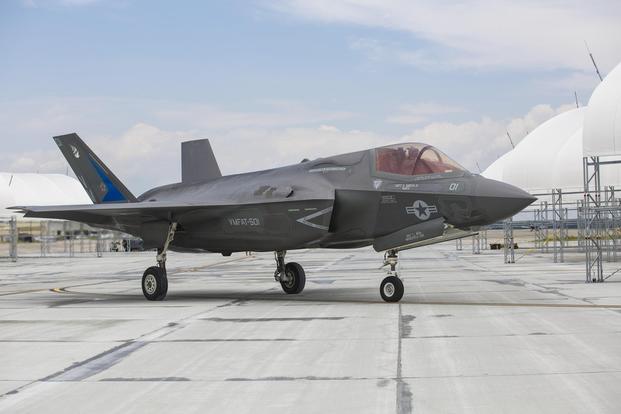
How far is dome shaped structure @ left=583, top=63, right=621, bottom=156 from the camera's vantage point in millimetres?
33375

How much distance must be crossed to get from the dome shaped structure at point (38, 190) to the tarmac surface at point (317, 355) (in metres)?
112

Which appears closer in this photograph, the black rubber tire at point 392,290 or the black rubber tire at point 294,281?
the black rubber tire at point 392,290

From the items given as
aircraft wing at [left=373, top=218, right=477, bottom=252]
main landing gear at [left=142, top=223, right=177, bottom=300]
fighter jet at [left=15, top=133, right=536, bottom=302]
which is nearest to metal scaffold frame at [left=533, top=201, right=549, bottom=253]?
fighter jet at [left=15, top=133, right=536, bottom=302]

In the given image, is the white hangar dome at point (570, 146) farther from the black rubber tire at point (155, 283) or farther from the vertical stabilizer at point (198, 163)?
the black rubber tire at point (155, 283)

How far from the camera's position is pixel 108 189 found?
2109cm

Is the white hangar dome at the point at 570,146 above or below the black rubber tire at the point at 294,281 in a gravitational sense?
above

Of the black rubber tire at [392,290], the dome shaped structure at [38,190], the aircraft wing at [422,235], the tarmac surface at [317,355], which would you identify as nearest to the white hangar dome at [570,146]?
the tarmac surface at [317,355]

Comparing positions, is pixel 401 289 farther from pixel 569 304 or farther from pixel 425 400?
pixel 425 400

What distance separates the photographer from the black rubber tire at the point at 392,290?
1559 centimetres

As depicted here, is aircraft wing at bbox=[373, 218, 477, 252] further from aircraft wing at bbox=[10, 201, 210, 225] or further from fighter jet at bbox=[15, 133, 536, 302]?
aircraft wing at bbox=[10, 201, 210, 225]

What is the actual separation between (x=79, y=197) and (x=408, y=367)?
146 metres

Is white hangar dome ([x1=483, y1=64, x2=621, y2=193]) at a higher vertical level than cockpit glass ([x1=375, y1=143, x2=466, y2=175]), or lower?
higher

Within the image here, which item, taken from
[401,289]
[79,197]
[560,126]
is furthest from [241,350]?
[79,197]

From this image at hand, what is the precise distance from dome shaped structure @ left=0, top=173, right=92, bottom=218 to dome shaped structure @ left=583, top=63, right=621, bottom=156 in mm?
99596
